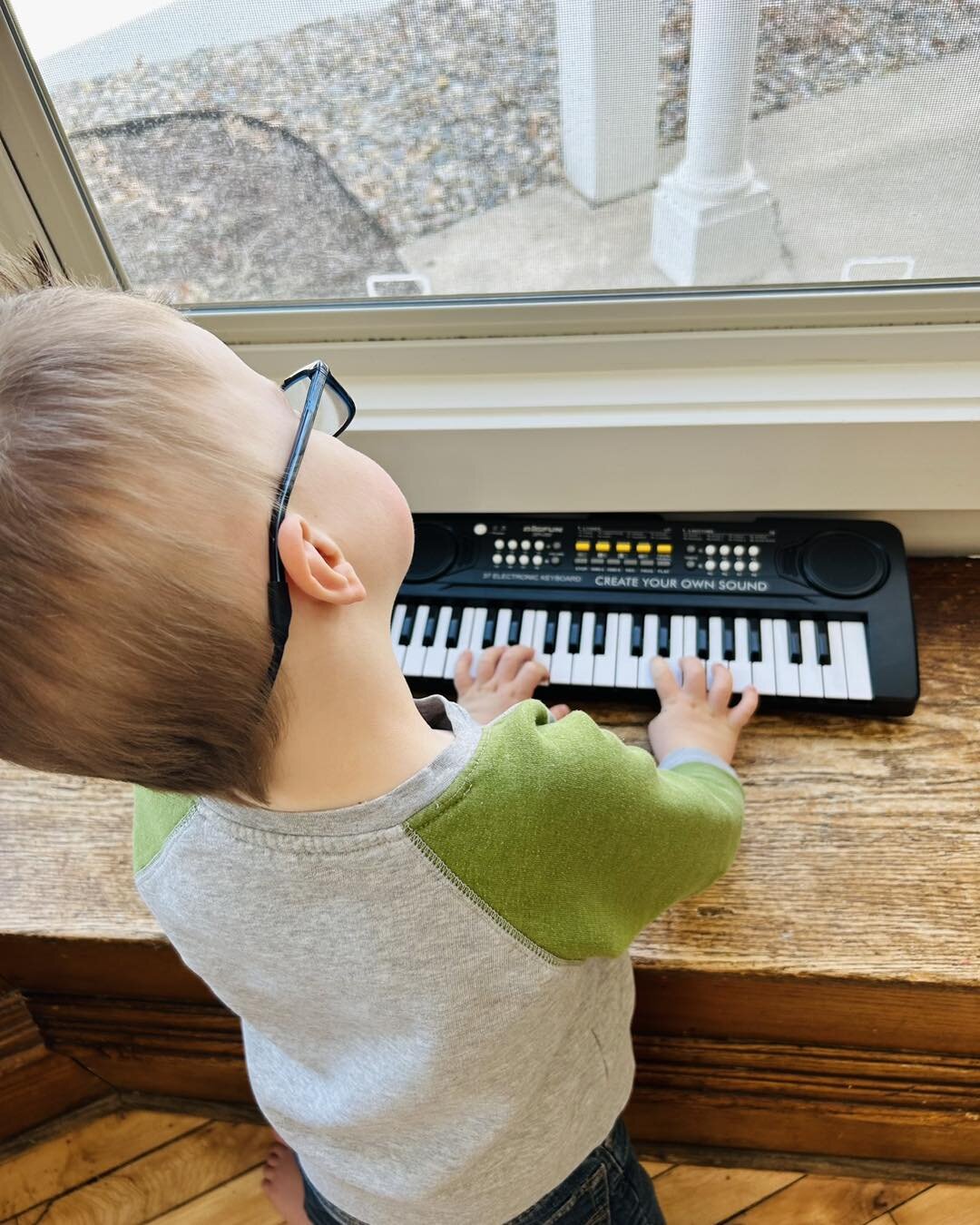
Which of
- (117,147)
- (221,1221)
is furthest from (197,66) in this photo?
(221,1221)

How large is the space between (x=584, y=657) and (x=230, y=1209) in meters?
0.93

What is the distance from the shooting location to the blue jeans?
0.89 m

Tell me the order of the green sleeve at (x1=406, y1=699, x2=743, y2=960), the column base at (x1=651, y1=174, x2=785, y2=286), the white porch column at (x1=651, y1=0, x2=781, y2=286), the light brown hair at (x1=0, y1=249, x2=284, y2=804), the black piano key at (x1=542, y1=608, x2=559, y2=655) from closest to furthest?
the light brown hair at (x1=0, y1=249, x2=284, y2=804)
the green sleeve at (x1=406, y1=699, x2=743, y2=960)
the white porch column at (x1=651, y1=0, x2=781, y2=286)
the column base at (x1=651, y1=174, x2=785, y2=286)
the black piano key at (x1=542, y1=608, x2=559, y2=655)

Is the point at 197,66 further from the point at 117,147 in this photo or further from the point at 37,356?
the point at 37,356

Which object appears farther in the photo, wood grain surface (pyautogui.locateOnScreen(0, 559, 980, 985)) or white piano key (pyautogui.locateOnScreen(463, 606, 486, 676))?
white piano key (pyautogui.locateOnScreen(463, 606, 486, 676))

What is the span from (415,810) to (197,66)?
727 mm

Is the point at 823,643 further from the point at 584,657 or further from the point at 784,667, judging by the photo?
the point at 584,657

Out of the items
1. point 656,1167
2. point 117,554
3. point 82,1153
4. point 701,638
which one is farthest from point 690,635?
point 82,1153

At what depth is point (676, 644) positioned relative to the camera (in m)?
1.03

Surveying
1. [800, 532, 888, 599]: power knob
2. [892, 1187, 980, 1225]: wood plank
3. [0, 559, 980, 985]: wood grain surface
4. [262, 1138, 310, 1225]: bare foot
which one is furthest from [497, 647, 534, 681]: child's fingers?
[892, 1187, 980, 1225]: wood plank

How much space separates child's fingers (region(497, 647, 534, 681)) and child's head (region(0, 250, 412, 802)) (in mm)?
390

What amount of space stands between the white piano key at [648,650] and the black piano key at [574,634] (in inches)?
2.7

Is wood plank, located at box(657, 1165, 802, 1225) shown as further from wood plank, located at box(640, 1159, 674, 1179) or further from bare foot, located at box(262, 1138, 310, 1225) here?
bare foot, located at box(262, 1138, 310, 1225)

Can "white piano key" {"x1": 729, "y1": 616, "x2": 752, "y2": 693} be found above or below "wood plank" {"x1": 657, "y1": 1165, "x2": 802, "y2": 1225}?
above
